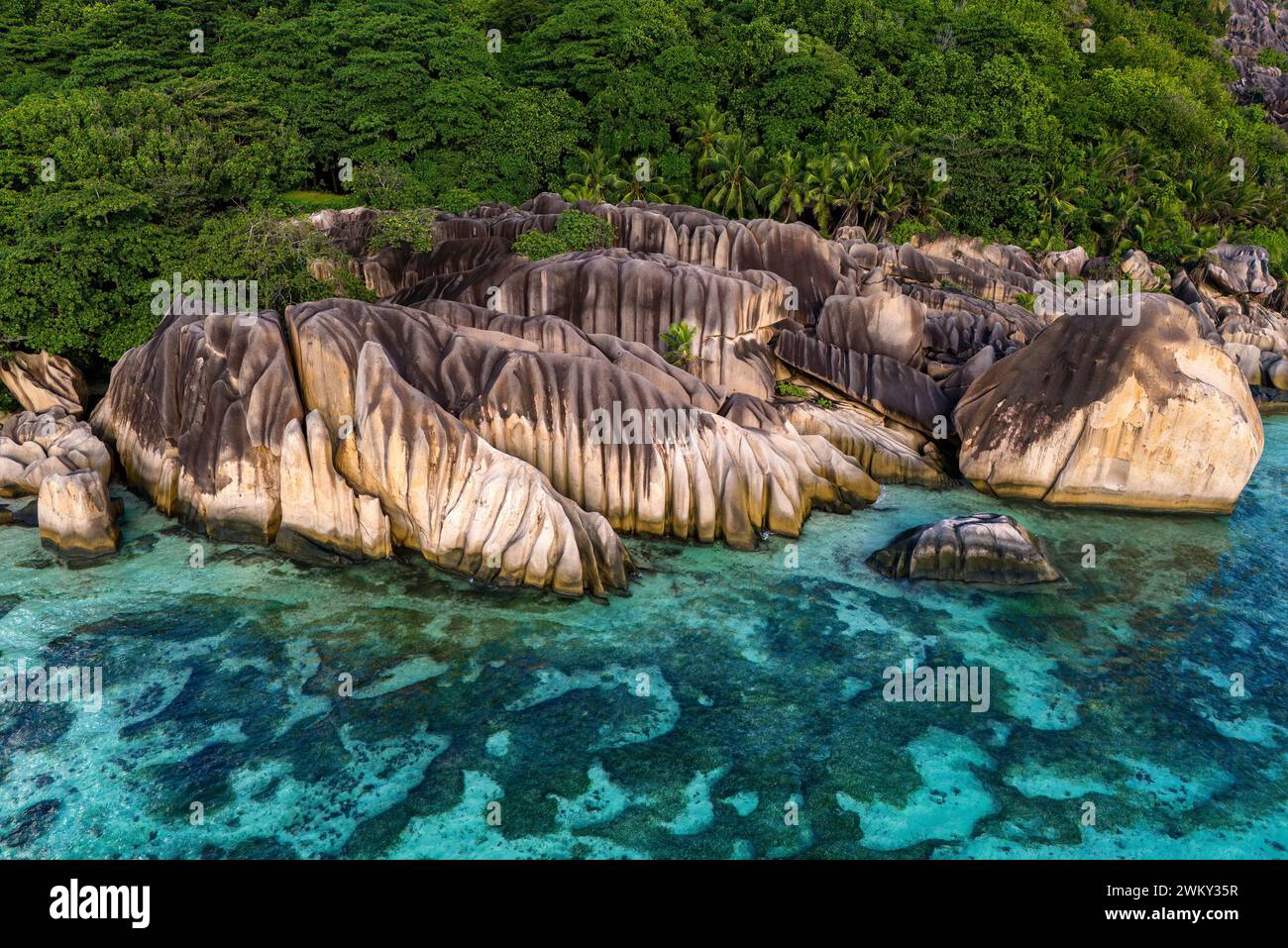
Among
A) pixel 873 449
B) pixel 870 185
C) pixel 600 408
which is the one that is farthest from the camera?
pixel 870 185

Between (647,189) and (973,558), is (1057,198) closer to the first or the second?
(647,189)

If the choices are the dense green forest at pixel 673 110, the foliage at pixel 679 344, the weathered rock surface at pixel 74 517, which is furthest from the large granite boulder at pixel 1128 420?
the weathered rock surface at pixel 74 517

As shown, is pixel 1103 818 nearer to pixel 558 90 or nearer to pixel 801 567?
pixel 801 567

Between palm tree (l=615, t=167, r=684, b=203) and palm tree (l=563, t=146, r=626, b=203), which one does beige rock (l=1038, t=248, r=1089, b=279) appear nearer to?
palm tree (l=615, t=167, r=684, b=203)

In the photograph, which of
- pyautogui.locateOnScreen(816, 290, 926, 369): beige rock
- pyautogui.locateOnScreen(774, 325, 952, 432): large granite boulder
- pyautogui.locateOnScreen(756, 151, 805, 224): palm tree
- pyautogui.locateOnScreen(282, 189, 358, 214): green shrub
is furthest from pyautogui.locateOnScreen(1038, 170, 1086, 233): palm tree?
pyautogui.locateOnScreen(282, 189, 358, 214): green shrub

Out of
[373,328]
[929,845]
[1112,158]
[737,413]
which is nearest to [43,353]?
[373,328]

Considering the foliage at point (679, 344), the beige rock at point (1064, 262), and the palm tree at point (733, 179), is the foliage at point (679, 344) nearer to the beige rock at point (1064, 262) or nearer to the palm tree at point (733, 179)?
the palm tree at point (733, 179)

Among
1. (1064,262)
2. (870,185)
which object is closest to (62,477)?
(870,185)

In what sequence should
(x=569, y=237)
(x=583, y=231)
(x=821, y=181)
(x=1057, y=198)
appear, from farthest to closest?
(x=1057, y=198) < (x=821, y=181) < (x=583, y=231) < (x=569, y=237)
